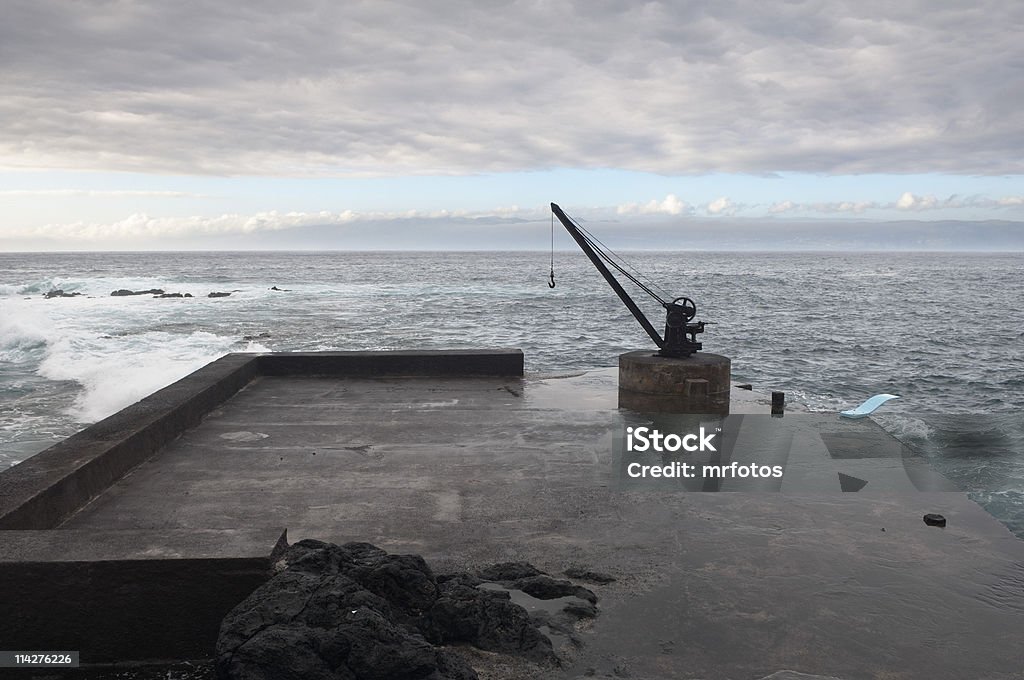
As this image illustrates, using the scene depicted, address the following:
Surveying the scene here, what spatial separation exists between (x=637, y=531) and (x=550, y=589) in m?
1.56

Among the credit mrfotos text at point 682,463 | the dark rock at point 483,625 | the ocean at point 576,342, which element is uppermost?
the dark rock at point 483,625

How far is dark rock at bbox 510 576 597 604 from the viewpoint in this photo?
563 cm

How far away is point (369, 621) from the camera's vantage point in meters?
4.28

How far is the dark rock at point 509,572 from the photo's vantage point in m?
5.89

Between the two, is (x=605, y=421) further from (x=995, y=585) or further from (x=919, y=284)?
(x=919, y=284)

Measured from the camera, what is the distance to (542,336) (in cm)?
4106

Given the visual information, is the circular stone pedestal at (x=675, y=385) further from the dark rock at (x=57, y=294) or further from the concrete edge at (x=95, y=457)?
the dark rock at (x=57, y=294)

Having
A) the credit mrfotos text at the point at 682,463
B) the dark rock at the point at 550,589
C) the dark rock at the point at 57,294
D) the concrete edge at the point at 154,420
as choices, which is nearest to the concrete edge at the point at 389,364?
the concrete edge at the point at 154,420

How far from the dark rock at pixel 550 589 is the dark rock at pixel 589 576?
0.70 ft

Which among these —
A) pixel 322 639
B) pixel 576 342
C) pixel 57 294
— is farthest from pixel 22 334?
pixel 322 639

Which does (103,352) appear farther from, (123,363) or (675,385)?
(675,385)

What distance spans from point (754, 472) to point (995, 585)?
3205 millimetres

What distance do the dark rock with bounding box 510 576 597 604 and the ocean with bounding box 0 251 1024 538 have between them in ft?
26.3

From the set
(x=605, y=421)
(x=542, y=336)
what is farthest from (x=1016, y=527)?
(x=542, y=336)
